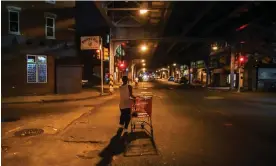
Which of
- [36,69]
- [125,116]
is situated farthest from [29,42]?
[125,116]

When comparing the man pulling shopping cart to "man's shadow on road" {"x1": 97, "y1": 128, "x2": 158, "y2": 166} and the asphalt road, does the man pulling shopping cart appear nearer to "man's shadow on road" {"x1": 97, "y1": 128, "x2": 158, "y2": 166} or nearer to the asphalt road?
"man's shadow on road" {"x1": 97, "y1": 128, "x2": 158, "y2": 166}

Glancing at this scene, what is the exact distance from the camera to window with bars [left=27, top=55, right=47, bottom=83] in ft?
86.1

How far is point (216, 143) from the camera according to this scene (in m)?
8.35

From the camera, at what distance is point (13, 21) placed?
25156mm

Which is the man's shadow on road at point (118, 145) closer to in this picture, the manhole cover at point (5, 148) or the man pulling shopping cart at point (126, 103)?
the man pulling shopping cart at point (126, 103)

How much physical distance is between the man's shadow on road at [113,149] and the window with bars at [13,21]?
19.3m

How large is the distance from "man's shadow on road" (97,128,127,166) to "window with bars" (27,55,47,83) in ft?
62.4

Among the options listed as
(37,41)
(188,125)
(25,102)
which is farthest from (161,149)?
(37,41)

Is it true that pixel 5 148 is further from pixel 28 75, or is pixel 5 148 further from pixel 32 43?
pixel 32 43

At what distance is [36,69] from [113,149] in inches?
817

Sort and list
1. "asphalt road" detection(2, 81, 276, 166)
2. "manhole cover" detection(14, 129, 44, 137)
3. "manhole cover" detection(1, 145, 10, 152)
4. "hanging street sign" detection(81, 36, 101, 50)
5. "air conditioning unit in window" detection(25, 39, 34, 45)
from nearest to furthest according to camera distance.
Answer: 1. "asphalt road" detection(2, 81, 276, 166)
2. "manhole cover" detection(1, 145, 10, 152)
3. "manhole cover" detection(14, 129, 44, 137)
4. "air conditioning unit in window" detection(25, 39, 34, 45)
5. "hanging street sign" detection(81, 36, 101, 50)

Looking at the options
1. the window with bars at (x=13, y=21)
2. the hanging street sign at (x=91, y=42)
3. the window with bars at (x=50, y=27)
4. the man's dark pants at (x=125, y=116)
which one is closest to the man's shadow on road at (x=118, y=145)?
the man's dark pants at (x=125, y=116)

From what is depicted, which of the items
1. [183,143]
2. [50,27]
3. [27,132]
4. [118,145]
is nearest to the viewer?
[118,145]

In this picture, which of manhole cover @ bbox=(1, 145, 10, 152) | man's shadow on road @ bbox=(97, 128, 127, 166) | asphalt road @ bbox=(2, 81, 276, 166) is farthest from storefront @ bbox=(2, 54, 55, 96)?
man's shadow on road @ bbox=(97, 128, 127, 166)
